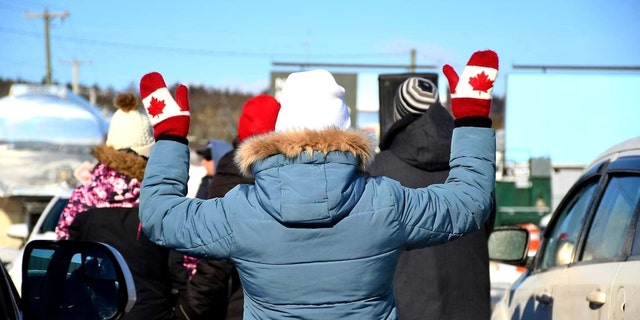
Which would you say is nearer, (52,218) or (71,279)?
(71,279)

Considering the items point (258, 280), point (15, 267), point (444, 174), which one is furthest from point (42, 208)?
point (258, 280)

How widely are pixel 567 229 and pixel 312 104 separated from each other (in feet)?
8.14

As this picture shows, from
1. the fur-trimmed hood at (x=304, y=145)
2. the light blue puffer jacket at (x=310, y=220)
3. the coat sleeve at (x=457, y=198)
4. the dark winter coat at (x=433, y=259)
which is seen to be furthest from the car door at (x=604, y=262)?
the fur-trimmed hood at (x=304, y=145)

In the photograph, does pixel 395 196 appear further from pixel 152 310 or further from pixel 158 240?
pixel 152 310

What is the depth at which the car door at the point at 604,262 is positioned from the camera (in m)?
4.07

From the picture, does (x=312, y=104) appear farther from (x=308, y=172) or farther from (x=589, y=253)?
(x=589, y=253)

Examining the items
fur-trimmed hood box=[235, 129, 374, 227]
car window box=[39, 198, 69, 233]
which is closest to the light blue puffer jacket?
fur-trimmed hood box=[235, 129, 374, 227]

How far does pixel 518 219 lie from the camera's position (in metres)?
27.7

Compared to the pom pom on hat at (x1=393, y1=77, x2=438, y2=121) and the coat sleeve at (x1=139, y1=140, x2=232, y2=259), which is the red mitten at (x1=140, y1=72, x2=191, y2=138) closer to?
the coat sleeve at (x1=139, y1=140, x2=232, y2=259)

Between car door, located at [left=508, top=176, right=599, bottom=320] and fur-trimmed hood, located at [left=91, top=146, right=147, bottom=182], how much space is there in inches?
80.4

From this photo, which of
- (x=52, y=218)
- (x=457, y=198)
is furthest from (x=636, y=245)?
(x=52, y=218)

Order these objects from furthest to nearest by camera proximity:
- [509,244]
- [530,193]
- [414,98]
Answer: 1. [530,193]
2. [509,244]
3. [414,98]

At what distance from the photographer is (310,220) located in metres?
3.21

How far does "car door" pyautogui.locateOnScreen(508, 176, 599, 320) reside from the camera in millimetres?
5000
